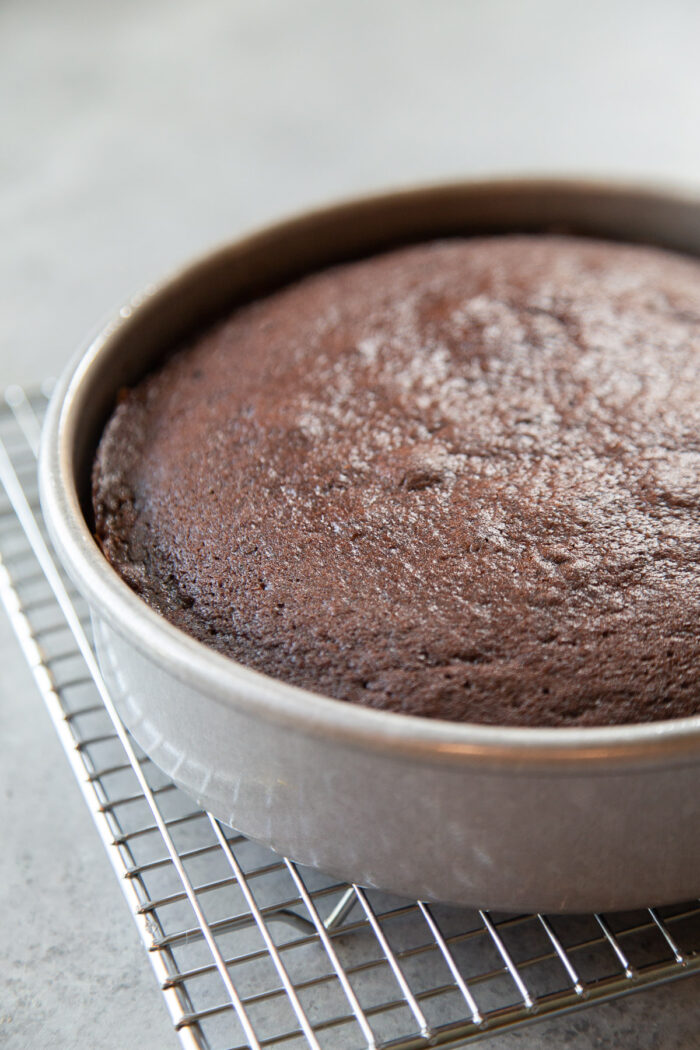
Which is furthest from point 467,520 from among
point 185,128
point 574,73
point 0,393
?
point 574,73

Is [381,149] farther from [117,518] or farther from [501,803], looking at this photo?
[501,803]

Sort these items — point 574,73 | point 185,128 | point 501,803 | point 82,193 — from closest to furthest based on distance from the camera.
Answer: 1. point 501,803
2. point 82,193
3. point 185,128
4. point 574,73

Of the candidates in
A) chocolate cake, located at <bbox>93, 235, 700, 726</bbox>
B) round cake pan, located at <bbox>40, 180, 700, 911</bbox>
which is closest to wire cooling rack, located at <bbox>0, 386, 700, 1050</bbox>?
round cake pan, located at <bbox>40, 180, 700, 911</bbox>

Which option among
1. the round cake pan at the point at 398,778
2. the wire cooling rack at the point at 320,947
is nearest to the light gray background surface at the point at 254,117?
the wire cooling rack at the point at 320,947

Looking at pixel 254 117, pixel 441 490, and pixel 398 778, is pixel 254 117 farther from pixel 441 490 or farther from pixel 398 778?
pixel 398 778

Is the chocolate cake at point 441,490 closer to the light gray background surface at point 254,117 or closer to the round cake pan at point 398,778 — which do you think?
the round cake pan at point 398,778

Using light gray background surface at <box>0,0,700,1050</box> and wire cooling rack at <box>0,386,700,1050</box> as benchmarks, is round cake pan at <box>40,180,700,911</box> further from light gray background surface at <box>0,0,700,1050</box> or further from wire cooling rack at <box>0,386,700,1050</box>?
light gray background surface at <box>0,0,700,1050</box>

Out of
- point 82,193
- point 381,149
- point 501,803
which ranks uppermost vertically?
point 501,803
